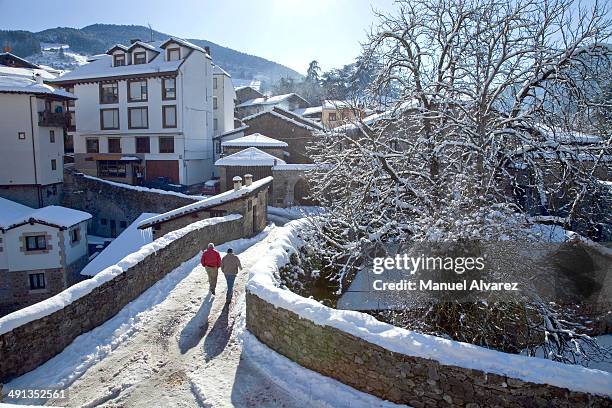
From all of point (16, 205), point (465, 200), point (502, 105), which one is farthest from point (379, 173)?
point (16, 205)

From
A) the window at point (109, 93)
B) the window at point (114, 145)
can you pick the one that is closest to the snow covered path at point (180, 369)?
the window at point (114, 145)

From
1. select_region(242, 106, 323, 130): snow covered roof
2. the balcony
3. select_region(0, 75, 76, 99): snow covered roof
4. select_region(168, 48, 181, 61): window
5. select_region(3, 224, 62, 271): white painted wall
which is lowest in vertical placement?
select_region(3, 224, 62, 271): white painted wall

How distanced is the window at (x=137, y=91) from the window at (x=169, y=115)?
1.93m

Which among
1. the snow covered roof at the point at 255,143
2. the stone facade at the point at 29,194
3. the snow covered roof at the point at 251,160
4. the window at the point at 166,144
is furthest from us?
the window at the point at 166,144

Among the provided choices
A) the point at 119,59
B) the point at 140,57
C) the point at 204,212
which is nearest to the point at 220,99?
the point at 140,57

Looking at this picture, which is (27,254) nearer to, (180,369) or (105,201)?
(105,201)

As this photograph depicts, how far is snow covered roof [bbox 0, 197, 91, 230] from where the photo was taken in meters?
22.5

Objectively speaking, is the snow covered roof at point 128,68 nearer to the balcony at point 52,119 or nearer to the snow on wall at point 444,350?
the balcony at point 52,119

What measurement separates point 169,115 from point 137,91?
3258 mm

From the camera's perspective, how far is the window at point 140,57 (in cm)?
3275

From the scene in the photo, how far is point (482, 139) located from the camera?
27.4ft

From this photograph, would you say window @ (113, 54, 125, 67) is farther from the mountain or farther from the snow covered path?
the mountain

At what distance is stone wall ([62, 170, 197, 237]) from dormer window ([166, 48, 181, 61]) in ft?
34.9

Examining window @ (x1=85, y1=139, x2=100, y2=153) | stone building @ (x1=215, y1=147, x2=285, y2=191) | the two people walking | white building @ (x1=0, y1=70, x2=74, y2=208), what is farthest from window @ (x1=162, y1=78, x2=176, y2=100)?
the two people walking
